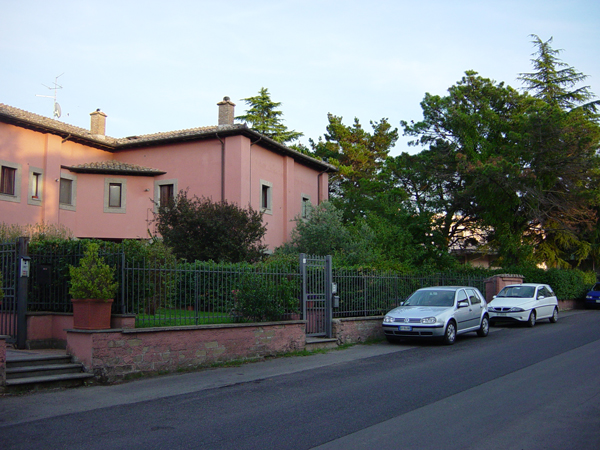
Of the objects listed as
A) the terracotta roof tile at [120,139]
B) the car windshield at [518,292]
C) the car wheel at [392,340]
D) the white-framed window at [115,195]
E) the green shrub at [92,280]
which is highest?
the terracotta roof tile at [120,139]

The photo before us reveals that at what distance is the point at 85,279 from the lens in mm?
9555

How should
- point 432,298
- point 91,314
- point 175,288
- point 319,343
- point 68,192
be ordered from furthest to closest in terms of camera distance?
1. point 68,192
2. point 432,298
3. point 319,343
4. point 175,288
5. point 91,314

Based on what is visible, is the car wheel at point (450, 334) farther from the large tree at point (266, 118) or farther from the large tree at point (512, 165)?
the large tree at point (266, 118)

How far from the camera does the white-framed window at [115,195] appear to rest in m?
26.7

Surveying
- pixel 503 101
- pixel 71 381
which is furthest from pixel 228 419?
pixel 503 101

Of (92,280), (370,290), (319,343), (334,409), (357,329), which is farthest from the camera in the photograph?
(370,290)

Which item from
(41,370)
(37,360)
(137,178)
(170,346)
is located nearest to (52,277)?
(37,360)

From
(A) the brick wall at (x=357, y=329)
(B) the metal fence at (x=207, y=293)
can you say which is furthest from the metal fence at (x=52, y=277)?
(A) the brick wall at (x=357, y=329)

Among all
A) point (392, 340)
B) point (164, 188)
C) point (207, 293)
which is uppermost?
point (164, 188)

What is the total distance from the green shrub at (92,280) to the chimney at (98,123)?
70.6 feet

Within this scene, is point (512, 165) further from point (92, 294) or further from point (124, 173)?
point (92, 294)

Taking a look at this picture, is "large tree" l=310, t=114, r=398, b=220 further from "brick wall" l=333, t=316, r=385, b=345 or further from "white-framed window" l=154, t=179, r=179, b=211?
"brick wall" l=333, t=316, r=385, b=345

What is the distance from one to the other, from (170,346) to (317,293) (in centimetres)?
506

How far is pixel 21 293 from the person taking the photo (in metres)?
10.5
